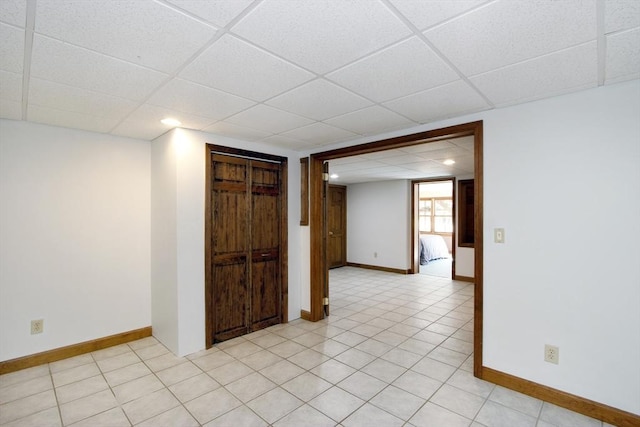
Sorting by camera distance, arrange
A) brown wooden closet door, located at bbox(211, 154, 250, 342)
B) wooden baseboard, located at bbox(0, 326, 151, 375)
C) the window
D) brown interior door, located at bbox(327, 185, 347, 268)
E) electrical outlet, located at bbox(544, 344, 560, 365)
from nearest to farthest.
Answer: electrical outlet, located at bbox(544, 344, 560, 365), wooden baseboard, located at bbox(0, 326, 151, 375), brown wooden closet door, located at bbox(211, 154, 250, 342), brown interior door, located at bbox(327, 185, 347, 268), the window

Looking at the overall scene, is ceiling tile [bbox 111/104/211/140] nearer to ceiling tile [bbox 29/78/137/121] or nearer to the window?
ceiling tile [bbox 29/78/137/121]

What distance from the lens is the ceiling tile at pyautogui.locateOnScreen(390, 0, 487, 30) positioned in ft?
4.15

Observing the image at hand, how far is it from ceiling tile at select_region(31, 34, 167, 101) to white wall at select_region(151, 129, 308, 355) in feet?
3.27

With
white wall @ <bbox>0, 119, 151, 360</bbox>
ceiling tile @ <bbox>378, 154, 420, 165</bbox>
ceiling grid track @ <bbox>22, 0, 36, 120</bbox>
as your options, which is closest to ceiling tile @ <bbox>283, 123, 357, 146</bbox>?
ceiling tile @ <bbox>378, 154, 420, 165</bbox>

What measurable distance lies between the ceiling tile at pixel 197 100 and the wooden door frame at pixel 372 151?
5.22ft

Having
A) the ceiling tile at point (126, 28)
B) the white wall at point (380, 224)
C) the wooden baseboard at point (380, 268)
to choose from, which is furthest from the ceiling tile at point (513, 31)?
the wooden baseboard at point (380, 268)

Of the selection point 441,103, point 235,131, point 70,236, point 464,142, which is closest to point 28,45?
point 235,131

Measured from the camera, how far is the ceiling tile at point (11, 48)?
4.73 ft

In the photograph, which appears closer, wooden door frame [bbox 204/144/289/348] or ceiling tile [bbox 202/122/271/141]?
ceiling tile [bbox 202/122/271/141]

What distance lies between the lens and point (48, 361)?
9.67ft

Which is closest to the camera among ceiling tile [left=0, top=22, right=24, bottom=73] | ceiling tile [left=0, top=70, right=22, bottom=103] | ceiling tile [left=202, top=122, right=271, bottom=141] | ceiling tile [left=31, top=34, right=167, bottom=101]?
ceiling tile [left=0, top=22, right=24, bottom=73]

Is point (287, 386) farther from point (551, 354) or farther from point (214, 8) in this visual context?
point (214, 8)

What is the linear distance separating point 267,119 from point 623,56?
246 centimetres

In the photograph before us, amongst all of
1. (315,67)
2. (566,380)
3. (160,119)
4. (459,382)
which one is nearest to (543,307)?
(566,380)
